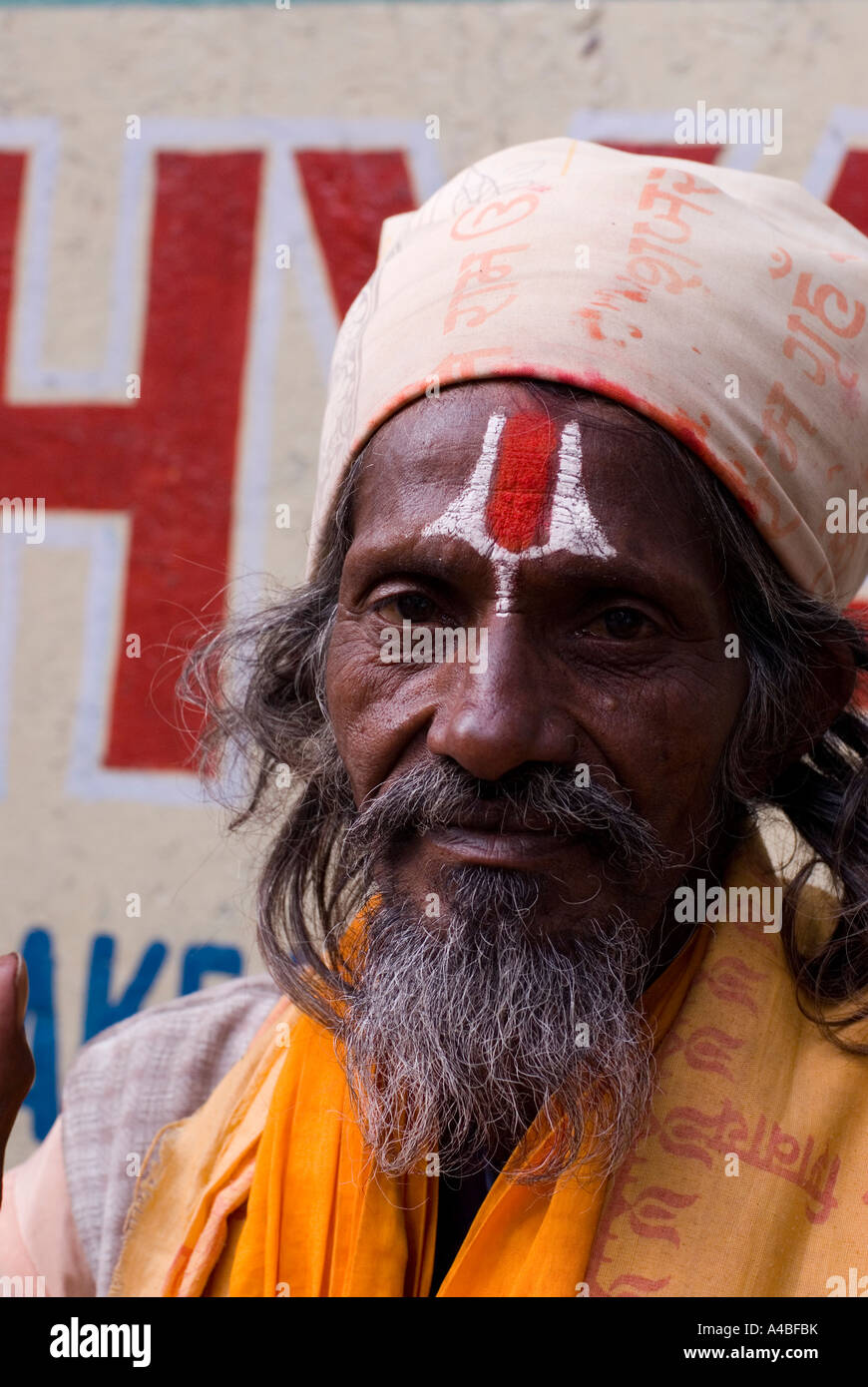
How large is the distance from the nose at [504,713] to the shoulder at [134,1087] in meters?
0.83

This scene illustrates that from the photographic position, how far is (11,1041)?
143cm

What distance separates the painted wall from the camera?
9.63ft

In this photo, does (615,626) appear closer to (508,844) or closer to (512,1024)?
(508,844)

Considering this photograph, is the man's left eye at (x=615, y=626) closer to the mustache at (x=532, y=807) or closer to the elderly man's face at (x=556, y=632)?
the elderly man's face at (x=556, y=632)

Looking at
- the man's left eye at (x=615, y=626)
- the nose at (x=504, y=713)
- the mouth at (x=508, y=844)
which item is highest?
the man's left eye at (x=615, y=626)

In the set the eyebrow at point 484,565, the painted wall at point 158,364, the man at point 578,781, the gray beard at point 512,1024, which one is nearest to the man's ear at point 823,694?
the man at point 578,781

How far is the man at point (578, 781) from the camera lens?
158 centimetres

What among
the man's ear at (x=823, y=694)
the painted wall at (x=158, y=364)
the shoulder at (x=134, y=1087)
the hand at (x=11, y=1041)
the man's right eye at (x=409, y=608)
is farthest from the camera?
the painted wall at (x=158, y=364)

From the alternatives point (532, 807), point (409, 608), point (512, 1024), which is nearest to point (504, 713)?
point (532, 807)

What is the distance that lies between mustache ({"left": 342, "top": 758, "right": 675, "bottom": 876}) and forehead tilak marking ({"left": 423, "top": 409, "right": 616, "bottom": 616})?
0.70 ft

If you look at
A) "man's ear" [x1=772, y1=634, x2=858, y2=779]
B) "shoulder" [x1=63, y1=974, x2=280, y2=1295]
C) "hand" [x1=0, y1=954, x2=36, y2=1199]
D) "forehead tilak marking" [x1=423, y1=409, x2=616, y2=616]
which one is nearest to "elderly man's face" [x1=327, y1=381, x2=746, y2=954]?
"forehead tilak marking" [x1=423, y1=409, x2=616, y2=616]

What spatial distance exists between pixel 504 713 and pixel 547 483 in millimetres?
303

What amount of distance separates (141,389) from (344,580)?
4.77 ft
